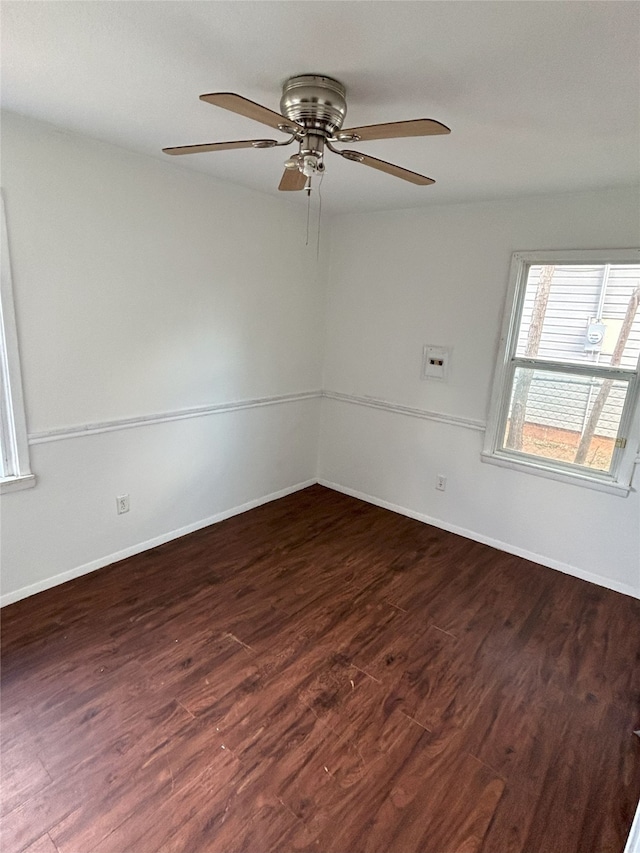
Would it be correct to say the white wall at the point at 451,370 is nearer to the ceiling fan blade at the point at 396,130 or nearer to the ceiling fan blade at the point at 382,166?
the ceiling fan blade at the point at 382,166

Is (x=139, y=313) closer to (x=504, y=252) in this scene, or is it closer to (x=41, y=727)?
(x=41, y=727)

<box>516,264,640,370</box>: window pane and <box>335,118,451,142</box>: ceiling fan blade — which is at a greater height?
<box>335,118,451,142</box>: ceiling fan blade

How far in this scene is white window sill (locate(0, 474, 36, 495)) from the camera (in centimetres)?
226

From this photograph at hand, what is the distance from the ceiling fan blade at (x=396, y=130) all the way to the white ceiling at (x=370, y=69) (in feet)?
0.63

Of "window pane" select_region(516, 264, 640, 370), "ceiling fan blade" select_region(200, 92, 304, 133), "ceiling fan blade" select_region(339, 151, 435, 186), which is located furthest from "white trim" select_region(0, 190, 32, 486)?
"window pane" select_region(516, 264, 640, 370)

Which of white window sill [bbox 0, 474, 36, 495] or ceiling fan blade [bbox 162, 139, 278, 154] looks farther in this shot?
white window sill [bbox 0, 474, 36, 495]

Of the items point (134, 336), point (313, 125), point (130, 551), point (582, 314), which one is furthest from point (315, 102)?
point (130, 551)

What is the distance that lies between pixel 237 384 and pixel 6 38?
2.19m

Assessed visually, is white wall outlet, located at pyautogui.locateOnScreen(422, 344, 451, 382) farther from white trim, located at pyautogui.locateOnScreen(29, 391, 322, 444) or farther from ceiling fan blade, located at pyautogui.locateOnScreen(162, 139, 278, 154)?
ceiling fan blade, located at pyautogui.locateOnScreen(162, 139, 278, 154)

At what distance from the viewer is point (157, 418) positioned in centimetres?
287

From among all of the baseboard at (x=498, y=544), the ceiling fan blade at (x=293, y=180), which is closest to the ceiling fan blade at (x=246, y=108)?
the ceiling fan blade at (x=293, y=180)

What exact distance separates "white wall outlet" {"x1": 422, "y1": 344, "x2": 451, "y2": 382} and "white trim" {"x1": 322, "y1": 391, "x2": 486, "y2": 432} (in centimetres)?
28

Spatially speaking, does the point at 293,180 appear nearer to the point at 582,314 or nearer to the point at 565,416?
the point at 582,314

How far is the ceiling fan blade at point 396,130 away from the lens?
127 cm
